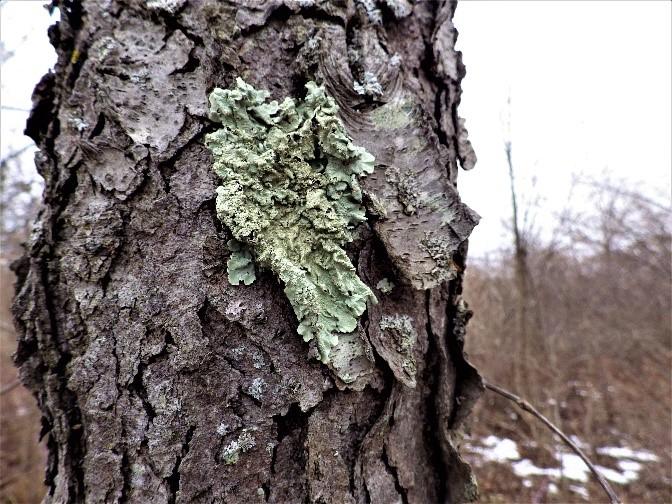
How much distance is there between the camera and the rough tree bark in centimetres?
72

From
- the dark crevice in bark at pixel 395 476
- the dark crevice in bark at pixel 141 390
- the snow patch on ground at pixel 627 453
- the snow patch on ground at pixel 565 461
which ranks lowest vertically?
the snow patch on ground at pixel 565 461

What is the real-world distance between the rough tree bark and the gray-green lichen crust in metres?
0.03

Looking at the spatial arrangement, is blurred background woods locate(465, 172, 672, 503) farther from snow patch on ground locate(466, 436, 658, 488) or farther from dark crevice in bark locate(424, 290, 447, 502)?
dark crevice in bark locate(424, 290, 447, 502)

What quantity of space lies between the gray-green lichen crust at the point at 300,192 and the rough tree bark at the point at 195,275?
0.03m

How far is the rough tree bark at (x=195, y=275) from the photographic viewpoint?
72 cm

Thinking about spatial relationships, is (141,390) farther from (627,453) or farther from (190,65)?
(627,453)

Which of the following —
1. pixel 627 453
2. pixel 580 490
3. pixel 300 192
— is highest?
pixel 300 192

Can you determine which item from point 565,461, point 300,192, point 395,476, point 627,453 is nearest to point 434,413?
point 395,476

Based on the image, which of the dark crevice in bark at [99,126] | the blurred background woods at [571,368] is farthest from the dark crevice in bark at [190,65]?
the blurred background woods at [571,368]

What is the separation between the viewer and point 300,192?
77 cm

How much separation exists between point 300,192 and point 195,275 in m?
0.26

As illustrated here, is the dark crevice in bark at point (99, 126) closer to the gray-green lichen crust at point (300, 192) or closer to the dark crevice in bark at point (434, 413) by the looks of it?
the gray-green lichen crust at point (300, 192)

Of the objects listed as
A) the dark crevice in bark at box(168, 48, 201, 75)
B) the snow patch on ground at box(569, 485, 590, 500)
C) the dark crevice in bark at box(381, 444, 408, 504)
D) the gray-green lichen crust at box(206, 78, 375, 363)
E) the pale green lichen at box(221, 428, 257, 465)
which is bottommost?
the snow patch on ground at box(569, 485, 590, 500)

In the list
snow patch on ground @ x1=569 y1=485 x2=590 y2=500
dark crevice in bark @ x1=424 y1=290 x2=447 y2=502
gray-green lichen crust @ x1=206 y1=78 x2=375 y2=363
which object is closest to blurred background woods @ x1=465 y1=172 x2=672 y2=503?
snow patch on ground @ x1=569 y1=485 x2=590 y2=500
